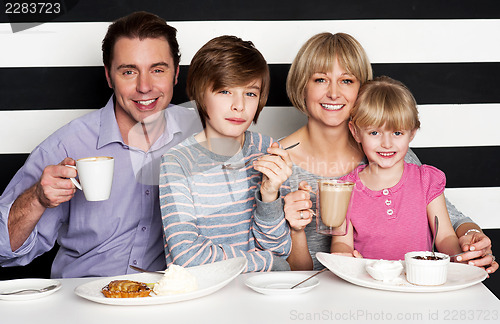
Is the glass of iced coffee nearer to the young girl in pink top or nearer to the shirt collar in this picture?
the young girl in pink top

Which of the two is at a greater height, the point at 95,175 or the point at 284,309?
the point at 95,175

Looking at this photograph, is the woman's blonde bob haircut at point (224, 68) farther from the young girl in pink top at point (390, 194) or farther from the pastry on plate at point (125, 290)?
the pastry on plate at point (125, 290)

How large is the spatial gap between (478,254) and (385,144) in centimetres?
48

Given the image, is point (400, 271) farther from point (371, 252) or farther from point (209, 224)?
point (209, 224)

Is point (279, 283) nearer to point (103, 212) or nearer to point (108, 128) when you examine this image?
point (103, 212)

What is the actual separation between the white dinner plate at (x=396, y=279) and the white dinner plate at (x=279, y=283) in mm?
79

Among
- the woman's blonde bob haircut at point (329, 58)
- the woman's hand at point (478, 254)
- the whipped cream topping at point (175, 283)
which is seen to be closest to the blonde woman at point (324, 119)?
the woman's blonde bob haircut at point (329, 58)

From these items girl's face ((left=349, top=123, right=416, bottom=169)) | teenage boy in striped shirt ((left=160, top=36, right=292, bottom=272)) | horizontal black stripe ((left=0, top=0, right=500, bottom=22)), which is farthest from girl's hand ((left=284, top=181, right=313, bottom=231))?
horizontal black stripe ((left=0, top=0, right=500, bottom=22))

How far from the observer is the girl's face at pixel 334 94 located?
2.11m

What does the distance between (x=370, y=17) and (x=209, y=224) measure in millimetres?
1346

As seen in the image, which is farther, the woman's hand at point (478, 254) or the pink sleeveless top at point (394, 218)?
the pink sleeveless top at point (394, 218)

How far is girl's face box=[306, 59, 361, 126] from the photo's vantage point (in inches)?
83.0

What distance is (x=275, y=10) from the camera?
8.49 ft

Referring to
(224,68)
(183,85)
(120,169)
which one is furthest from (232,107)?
(183,85)
